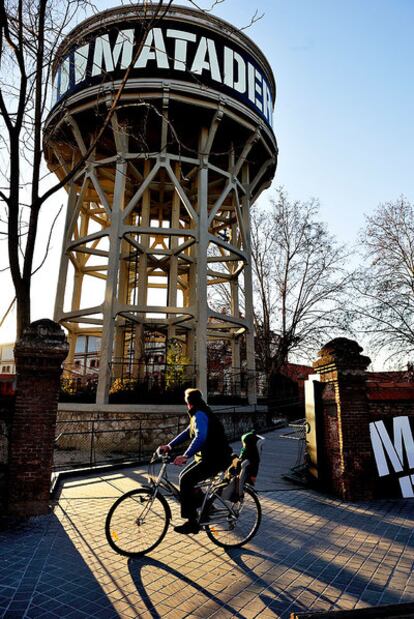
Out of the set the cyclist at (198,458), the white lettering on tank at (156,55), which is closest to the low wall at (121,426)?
the cyclist at (198,458)

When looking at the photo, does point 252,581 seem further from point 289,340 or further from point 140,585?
point 289,340

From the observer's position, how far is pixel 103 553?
169 inches

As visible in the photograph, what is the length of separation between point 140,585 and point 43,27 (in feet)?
25.6

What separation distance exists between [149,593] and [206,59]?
1782cm

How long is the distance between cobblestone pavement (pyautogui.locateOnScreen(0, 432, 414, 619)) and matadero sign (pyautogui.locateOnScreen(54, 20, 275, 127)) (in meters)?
14.8

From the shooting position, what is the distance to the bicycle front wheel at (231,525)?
175 inches

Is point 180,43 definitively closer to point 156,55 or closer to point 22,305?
point 156,55

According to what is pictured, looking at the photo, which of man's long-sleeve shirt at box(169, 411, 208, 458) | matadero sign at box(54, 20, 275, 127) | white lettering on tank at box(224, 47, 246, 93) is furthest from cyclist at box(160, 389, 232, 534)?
white lettering on tank at box(224, 47, 246, 93)

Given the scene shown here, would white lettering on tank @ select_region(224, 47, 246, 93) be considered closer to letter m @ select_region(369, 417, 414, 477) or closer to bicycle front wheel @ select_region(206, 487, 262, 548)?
letter m @ select_region(369, 417, 414, 477)

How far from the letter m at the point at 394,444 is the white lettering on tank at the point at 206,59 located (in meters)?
14.7

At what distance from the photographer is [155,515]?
424cm

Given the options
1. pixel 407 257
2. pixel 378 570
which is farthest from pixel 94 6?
pixel 407 257

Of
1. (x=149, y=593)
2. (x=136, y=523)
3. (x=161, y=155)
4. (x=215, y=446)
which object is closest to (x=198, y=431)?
(x=215, y=446)

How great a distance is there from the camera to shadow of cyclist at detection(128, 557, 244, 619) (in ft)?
10.3
